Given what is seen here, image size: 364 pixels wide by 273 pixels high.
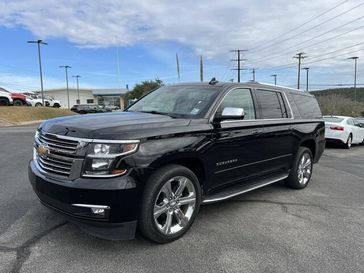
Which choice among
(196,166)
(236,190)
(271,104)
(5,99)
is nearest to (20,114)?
(5,99)

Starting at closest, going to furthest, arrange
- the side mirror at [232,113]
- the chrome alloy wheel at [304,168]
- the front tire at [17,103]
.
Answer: the side mirror at [232,113]
the chrome alloy wheel at [304,168]
the front tire at [17,103]

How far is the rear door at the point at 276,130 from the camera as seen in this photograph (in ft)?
18.5

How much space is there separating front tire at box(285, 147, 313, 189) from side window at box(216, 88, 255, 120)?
1709mm

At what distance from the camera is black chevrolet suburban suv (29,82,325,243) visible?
3592 mm

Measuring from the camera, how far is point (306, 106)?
720 centimetres

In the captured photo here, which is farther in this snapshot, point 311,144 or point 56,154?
point 311,144

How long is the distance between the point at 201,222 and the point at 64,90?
370ft

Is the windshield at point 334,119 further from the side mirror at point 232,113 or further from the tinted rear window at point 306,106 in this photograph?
the side mirror at point 232,113

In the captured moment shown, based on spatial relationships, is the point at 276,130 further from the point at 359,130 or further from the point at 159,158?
→ the point at 359,130

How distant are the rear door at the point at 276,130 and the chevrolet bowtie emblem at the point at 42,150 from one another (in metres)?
3.13

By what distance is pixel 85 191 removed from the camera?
11.5 ft

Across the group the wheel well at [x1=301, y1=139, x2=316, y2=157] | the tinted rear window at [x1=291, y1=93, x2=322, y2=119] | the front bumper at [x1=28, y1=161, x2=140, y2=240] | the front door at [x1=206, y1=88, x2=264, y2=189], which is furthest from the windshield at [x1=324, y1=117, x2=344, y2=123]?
the front bumper at [x1=28, y1=161, x2=140, y2=240]

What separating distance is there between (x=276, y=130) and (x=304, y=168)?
1.53m

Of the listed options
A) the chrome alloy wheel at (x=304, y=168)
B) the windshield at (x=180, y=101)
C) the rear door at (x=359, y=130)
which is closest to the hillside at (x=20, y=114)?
the rear door at (x=359, y=130)
